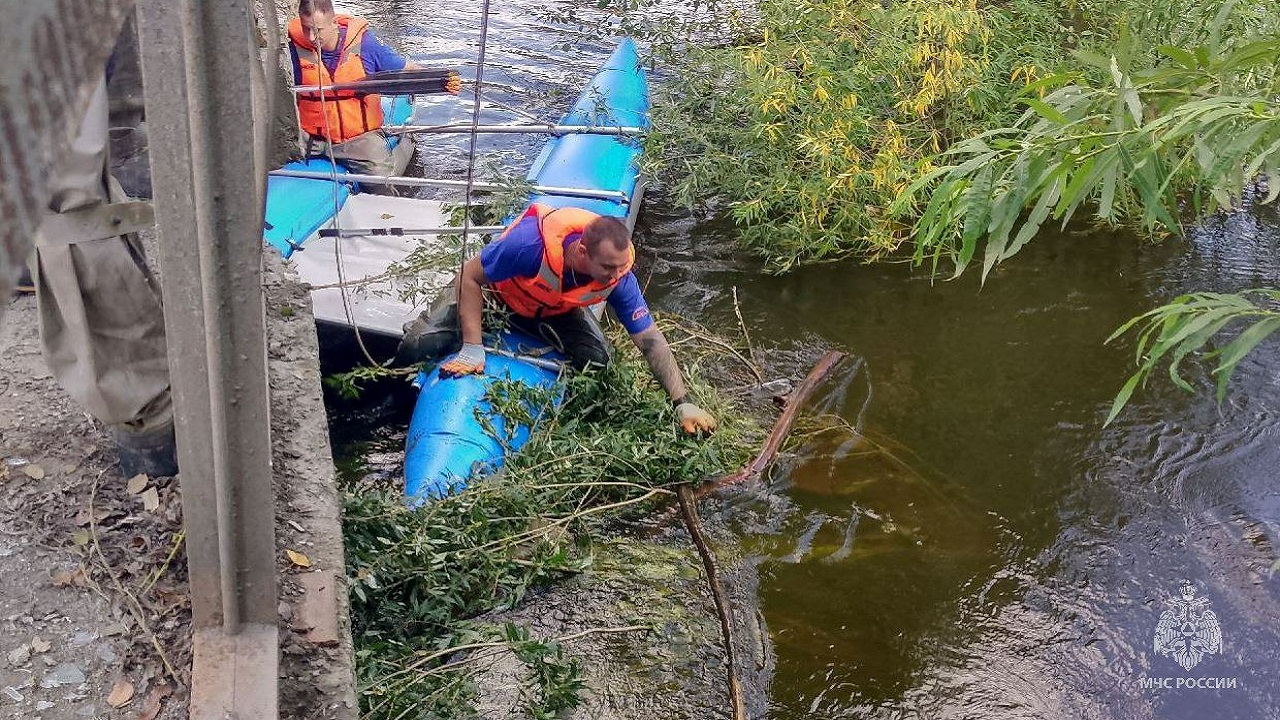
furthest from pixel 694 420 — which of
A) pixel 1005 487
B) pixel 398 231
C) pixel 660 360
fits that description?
pixel 398 231

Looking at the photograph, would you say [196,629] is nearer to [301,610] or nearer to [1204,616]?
[301,610]

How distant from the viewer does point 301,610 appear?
108 inches

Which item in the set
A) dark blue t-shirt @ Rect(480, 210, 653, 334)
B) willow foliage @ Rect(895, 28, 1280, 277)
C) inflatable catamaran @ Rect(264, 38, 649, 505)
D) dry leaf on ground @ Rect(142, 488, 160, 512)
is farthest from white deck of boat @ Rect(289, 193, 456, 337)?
willow foliage @ Rect(895, 28, 1280, 277)

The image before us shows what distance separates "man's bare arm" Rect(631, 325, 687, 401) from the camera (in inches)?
199

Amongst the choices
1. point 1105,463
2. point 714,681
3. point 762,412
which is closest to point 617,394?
point 762,412

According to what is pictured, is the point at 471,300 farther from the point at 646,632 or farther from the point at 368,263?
the point at 646,632

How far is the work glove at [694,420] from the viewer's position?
16.3ft

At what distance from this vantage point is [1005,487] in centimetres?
521

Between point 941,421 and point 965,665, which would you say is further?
point 941,421

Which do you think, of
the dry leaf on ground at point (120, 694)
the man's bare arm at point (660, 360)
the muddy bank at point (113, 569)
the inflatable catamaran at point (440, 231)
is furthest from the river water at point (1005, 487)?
the dry leaf on ground at point (120, 694)

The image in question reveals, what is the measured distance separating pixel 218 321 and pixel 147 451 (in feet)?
3.57

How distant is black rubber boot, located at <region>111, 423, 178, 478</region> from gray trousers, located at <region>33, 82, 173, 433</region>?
23 millimetres

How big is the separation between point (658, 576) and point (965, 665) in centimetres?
130

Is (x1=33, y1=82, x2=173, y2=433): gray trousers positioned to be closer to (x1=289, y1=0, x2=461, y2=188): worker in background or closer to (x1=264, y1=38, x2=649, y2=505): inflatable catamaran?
(x1=264, y1=38, x2=649, y2=505): inflatable catamaran
